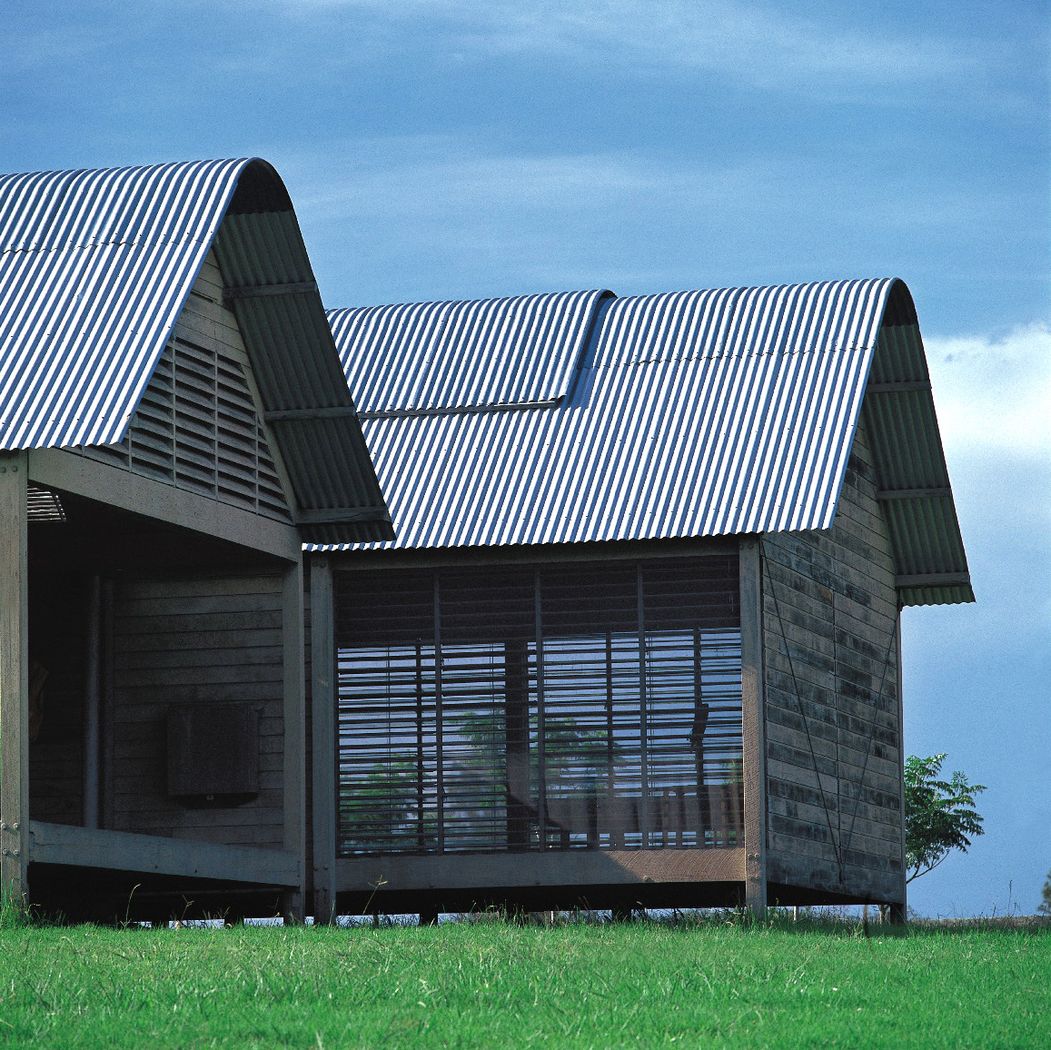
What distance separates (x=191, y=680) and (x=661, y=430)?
5731 millimetres

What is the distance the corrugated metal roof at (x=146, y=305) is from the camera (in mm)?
16094

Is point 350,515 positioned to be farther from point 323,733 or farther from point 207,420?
point 323,733

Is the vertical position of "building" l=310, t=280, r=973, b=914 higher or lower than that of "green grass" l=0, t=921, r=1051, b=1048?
higher

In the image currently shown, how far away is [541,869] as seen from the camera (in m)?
20.3

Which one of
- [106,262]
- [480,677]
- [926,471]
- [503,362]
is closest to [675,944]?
[480,677]

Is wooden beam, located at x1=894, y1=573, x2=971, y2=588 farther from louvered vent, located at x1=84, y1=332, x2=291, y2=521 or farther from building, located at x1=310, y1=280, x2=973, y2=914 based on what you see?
louvered vent, located at x1=84, y1=332, x2=291, y2=521

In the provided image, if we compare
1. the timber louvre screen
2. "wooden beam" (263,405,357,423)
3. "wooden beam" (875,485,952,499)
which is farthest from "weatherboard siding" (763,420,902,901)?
"wooden beam" (263,405,357,423)

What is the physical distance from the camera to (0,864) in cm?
1541

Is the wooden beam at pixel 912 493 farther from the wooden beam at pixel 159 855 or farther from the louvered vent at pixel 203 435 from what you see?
the wooden beam at pixel 159 855

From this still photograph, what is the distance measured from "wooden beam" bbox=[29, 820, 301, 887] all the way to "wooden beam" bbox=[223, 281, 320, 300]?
5420 millimetres

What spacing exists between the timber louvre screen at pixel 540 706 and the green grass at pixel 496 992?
5.32 metres

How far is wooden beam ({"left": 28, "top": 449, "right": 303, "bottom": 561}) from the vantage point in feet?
53.1

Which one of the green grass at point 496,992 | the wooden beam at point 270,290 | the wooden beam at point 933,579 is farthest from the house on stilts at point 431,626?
the green grass at point 496,992

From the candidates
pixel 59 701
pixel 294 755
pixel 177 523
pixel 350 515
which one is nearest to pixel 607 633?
pixel 350 515
